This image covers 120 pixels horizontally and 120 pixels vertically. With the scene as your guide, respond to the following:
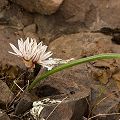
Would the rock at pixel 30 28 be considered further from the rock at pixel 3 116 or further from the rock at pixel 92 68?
the rock at pixel 3 116

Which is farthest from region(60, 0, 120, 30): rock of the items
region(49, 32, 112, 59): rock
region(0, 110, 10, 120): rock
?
region(0, 110, 10, 120): rock

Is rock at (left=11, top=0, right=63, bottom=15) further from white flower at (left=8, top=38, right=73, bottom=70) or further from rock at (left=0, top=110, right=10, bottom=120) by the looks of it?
rock at (left=0, top=110, right=10, bottom=120)

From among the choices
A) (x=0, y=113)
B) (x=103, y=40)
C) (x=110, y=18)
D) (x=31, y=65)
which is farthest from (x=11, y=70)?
(x=110, y=18)

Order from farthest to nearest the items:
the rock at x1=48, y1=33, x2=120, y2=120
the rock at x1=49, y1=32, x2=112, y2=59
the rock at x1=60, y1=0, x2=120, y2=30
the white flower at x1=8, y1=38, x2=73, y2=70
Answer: the rock at x1=60, y1=0, x2=120, y2=30, the rock at x1=49, y1=32, x2=112, y2=59, the rock at x1=48, y1=33, x2=120, y2=120, the white flower at x1=8, y1=38, x2=73, y2=70

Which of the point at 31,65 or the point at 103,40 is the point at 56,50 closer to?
the point at 103,40

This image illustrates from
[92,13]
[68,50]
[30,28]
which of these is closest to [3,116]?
[68,50]

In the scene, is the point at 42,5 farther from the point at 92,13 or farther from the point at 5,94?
the point at 5,94

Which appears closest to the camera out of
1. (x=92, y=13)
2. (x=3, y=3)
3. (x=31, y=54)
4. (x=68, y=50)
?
(x=31, y=54)
